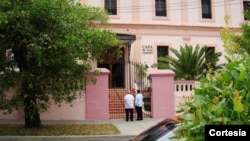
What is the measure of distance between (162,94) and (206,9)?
13.8 metres

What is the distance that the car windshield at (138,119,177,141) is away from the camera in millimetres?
5031

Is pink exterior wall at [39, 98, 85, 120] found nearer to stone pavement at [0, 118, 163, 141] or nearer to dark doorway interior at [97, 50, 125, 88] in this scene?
stone pavement at [0, 118, 163, 141]

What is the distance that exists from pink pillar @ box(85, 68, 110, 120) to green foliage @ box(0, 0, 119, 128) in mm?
3242

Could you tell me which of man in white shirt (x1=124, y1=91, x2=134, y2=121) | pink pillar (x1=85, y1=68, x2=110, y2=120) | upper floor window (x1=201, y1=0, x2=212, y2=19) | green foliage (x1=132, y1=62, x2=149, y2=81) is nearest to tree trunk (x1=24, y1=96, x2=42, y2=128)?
pink pillar (x1=85, y1=68, x2=110, y2=120)

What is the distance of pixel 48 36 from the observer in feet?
48.7

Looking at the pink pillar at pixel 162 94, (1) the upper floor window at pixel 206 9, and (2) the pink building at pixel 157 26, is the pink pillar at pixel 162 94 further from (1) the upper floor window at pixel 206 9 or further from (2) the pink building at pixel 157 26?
(1) the upper floor window at pixel 206 9

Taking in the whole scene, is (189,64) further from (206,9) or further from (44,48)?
(44,48)

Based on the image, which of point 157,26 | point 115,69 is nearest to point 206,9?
point 157,26

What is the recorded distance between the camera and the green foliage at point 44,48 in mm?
13969

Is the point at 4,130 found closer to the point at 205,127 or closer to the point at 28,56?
the point at 28,56

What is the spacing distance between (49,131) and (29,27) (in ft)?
14.7

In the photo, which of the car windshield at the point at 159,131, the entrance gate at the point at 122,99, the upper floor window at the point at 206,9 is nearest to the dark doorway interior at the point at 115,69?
the entrance gate at the point at 122,99

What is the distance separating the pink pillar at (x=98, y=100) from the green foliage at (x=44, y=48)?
3242 mm

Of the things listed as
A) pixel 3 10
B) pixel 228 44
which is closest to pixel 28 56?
pixel 3 10
